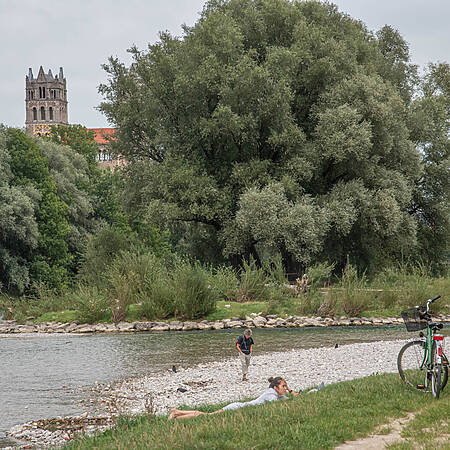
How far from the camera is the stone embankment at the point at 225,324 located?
23156mm

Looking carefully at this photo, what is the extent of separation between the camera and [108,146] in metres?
38.0

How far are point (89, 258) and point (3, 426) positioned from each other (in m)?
21.8

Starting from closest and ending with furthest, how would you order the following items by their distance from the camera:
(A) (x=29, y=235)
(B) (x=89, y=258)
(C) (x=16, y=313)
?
(C) (x=16, y=313) < (B) (x=89, y=258) < (A) (x=29, y=235)

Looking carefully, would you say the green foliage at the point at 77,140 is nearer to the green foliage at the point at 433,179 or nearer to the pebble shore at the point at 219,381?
the green foliage at the point at 433,179

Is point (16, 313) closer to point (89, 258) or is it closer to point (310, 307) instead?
point (89, 258)

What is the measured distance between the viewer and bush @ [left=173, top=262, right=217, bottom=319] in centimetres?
2392

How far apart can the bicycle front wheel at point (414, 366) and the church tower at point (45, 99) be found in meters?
170

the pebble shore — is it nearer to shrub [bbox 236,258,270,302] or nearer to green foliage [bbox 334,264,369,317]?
green foliage [bbox 334,264,369,317]

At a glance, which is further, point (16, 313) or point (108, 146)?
point (108, 146)

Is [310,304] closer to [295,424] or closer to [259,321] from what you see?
[259,321]

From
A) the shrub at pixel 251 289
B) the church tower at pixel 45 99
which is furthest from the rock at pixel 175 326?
the church tower at pixel 45 99

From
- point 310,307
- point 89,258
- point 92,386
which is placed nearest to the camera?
point 92,386

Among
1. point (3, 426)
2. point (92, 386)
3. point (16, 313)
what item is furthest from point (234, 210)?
point (3, 426)

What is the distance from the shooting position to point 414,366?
30.5 ft
